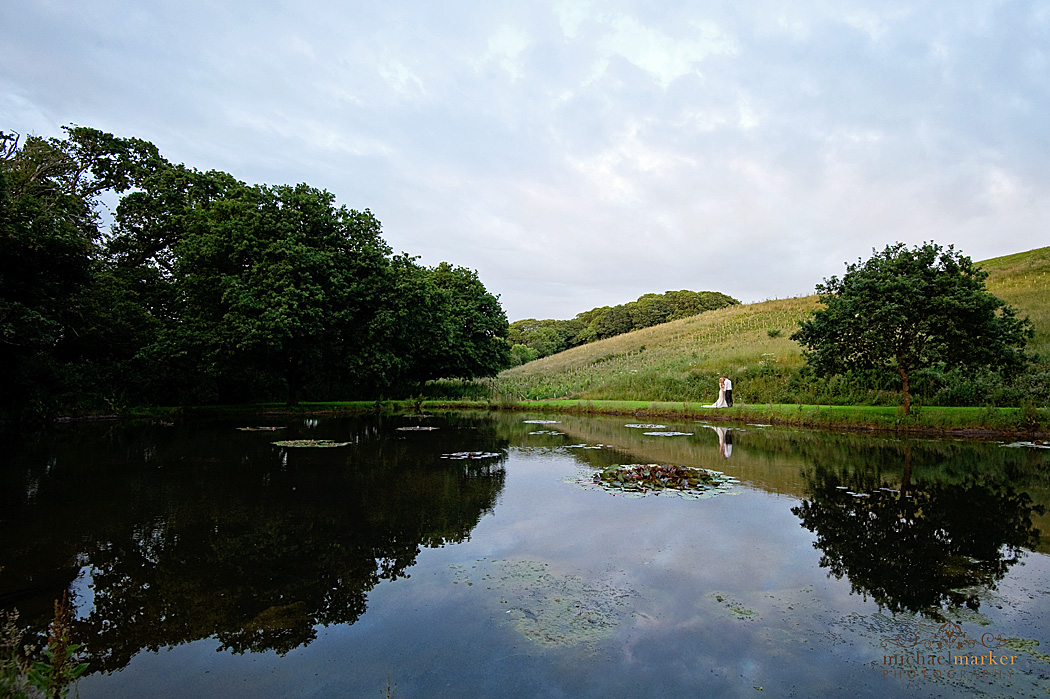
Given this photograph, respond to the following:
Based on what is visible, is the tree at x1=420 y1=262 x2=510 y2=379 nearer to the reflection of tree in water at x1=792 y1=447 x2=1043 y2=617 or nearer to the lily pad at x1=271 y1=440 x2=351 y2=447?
the lily pad at x1=271 y1=440 x2=351 y2=447

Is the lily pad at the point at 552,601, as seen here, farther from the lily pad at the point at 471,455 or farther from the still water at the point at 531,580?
the lily pad at the point at 471,455

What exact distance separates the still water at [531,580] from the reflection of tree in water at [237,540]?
0.12 ft

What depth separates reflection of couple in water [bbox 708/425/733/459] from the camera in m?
13.4

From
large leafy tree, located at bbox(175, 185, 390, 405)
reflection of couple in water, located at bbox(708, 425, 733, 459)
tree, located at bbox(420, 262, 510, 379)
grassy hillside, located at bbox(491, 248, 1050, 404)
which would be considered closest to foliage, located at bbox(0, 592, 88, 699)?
reflection of couple in water, located at bbox(708, 425, 733, 459)

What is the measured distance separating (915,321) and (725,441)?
7.55 meters

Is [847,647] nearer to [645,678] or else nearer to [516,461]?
[645,678]

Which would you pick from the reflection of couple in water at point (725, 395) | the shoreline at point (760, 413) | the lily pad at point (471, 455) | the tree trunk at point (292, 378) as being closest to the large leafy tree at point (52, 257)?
the shoreline at point (760, 413)

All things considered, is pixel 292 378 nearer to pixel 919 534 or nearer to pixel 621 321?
pixel 919 534

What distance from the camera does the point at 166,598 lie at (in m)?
4.88

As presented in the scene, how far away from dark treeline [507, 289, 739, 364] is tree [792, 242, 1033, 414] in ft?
226

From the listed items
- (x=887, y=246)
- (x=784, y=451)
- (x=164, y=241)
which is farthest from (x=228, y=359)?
(x=887, y=246)

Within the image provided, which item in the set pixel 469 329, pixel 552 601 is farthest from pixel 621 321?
pixel 552 601

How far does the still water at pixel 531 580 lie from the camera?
373cm

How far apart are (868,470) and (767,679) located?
9212mm
